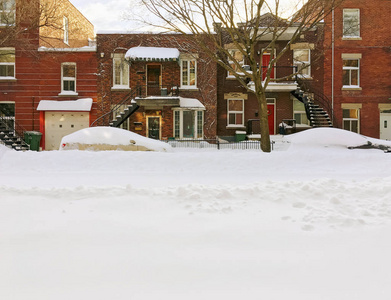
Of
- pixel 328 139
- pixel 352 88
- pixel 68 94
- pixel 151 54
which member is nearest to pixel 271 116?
pixel 352 88

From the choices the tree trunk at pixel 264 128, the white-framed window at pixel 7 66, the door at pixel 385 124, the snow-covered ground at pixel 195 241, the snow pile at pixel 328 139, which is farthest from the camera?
the door at pixel 385 124

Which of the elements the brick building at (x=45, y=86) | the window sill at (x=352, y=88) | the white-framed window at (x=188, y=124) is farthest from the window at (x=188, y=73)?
the window sill at (x=352, y=88)

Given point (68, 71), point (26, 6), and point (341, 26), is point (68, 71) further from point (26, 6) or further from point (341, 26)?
point (341, 26)

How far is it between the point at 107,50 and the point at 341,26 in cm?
1749

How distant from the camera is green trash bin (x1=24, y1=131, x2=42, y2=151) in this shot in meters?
19.8

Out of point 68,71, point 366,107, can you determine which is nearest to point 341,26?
point 366,107

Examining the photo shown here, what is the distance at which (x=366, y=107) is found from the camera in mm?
22766

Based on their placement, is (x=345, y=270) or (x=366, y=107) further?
(x=366, y=107)

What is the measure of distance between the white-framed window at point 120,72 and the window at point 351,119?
54.0 feet

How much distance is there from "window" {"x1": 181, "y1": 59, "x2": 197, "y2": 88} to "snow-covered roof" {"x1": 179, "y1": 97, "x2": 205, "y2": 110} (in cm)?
134

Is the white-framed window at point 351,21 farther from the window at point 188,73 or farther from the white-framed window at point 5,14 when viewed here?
the white-framed window at point 5,14

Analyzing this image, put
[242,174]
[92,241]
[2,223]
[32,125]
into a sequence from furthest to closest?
[32,125] → [242,174] → [2,223] → [92,241]

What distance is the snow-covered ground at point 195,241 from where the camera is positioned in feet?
9.77

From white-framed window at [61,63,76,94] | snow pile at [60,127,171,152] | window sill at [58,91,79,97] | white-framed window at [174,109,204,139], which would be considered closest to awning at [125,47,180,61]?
white-framed window at [174,109,204,139]
